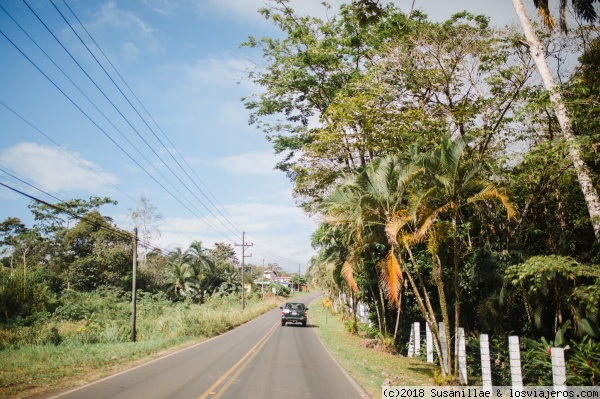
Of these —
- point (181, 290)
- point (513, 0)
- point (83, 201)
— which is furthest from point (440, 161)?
point (83, 201)

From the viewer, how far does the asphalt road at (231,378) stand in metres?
7.74

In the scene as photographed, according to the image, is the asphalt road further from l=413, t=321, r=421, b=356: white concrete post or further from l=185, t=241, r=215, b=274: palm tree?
l=185, t=241, r=215, b=274: palm tree

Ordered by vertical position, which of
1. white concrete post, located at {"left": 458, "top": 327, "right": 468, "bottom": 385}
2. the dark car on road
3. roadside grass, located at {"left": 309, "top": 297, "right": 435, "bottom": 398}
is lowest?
the dark car on road

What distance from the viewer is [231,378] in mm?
9312

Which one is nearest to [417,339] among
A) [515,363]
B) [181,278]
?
[515,363]

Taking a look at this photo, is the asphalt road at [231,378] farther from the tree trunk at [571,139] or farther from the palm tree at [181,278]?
the palm tree at [181,278]

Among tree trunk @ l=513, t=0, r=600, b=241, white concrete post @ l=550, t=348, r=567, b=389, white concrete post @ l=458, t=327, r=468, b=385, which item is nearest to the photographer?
white concrete post @ l=550, t=348, r=567, b=389

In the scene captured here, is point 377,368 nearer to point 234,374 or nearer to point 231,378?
point 234,374

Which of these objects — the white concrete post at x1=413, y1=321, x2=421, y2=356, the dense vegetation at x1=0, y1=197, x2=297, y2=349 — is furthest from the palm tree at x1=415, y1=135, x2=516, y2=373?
the dense vegetation at x1=0, y1=197, x2=297, y2=349

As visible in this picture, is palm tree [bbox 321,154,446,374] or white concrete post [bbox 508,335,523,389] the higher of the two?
palm tree [bbox 321,154,446,374]

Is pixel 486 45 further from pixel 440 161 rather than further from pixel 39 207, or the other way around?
pixel 39 207

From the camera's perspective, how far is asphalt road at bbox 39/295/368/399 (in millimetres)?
7742

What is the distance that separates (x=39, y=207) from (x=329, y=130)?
165 feet

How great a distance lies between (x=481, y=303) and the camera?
11133 millimetres
